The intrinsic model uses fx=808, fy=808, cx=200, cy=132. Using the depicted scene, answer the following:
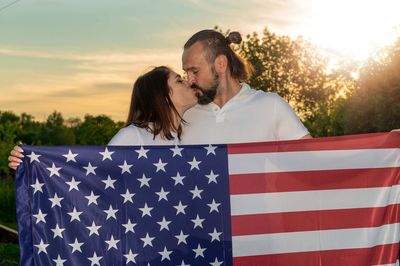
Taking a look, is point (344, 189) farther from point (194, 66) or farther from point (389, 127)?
point (389, 127)

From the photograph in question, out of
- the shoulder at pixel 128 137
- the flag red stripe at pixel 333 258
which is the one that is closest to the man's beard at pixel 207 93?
the shoulder at pixel 128 137

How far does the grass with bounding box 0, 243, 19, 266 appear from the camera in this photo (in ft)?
45.2

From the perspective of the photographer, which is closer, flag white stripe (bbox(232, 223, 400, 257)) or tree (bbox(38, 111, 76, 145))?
flag white stripe (bbox(232, 223, 400, 257))

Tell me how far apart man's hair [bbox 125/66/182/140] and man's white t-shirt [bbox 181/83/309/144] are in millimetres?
280

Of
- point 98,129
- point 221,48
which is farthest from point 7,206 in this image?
point 98,129

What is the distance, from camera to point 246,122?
253 inches

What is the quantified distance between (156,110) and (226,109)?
695 mm

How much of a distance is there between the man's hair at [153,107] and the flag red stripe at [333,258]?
3.70 ft

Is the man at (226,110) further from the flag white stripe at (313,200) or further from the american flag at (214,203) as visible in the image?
the flag white stripe at (313,200)

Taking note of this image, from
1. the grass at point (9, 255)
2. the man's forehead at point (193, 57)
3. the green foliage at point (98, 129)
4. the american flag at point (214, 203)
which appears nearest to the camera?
the american flag at point (214, 203)

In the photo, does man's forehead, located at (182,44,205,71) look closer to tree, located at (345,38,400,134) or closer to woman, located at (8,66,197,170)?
woman, located at (8,66,197,170)

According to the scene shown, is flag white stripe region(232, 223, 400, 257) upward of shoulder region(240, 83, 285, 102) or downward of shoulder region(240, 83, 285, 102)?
downward

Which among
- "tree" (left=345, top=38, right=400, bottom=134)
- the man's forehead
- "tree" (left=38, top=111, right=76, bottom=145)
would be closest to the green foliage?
"tree" (left=38, top=111, right=76, bottom=145)

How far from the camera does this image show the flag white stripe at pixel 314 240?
6117 mm
